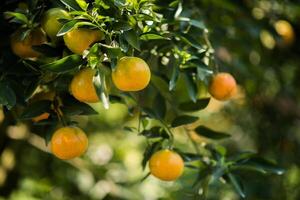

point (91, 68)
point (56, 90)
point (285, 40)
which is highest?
point (91, 68)

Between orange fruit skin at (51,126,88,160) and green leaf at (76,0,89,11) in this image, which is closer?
green leaf at (76,0,89,11)

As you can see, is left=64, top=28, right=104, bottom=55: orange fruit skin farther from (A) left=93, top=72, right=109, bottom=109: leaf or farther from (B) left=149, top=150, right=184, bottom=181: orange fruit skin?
(B) left=149, top=150, right=184, bottom=181: orange fruit skin

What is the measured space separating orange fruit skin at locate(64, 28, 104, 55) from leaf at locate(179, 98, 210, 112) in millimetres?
355

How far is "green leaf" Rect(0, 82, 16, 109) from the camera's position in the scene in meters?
0.91

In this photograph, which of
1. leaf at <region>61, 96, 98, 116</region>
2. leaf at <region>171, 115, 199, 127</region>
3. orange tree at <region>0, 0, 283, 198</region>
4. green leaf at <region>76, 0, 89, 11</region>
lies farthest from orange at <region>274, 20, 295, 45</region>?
green leaf at <region>76, 0, 89, 11</region>

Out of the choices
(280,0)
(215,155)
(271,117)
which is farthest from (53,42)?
(271,117)

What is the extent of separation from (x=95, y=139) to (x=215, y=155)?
0.76 m

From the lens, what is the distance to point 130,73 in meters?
0.83

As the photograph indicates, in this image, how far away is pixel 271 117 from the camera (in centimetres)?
202

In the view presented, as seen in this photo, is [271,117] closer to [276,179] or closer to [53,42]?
[276,179]

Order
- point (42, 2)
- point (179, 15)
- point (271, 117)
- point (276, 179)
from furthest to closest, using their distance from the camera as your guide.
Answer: point (271, 117)
point (276, 179)
point (179, 15)
point (42, 2)

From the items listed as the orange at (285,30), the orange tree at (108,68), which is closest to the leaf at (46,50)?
the orange tree at (108,68)

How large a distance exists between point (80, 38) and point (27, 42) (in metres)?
0.16

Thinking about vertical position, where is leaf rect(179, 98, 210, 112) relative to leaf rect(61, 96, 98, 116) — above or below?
below
